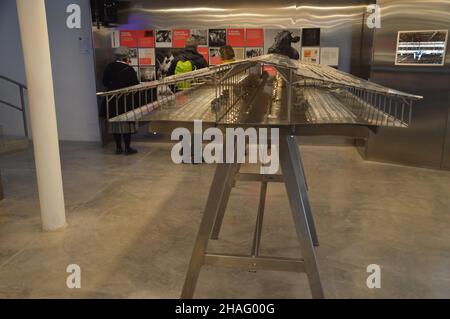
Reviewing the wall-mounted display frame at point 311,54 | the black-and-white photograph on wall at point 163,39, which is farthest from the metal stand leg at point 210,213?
the black-and-white photograph on wall at point 163,39

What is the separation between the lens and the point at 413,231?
3.25 meters

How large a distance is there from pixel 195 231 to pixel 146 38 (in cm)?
408

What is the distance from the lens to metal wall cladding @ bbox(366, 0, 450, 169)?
4738mm

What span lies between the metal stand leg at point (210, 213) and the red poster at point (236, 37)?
446 cm

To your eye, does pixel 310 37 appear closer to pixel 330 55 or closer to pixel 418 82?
pixel 330 55

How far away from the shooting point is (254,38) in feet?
20.4

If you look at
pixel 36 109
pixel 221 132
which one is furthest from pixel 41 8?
pixel 221 132

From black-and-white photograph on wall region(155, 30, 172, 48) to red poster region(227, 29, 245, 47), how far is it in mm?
907

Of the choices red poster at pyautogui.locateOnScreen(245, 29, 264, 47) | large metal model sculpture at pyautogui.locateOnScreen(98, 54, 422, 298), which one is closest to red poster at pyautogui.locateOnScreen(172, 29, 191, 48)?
red poster at pyautogui.locateOnScreen(245, 29, 264, 47)

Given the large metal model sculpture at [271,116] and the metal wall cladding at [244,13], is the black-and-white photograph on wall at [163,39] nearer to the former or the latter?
the metal wall cladding at [244,13]

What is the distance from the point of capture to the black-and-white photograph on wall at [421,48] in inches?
185

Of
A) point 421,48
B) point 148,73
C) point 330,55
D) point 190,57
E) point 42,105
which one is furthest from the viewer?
point 148,73

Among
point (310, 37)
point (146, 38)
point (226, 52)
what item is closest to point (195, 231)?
point (226, 52)
